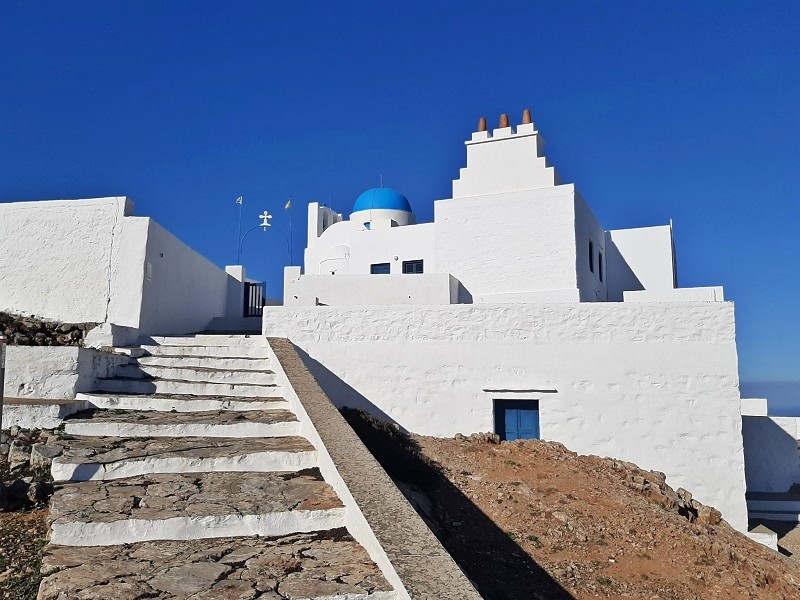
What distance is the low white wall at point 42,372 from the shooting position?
674cm

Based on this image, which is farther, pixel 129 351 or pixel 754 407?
pixel 754 407

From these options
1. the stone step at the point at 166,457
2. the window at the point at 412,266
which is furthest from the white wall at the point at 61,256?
the window at the point at 412,266

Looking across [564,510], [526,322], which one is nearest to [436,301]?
[526,322]

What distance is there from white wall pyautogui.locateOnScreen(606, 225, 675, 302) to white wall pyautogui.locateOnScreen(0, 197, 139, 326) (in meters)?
14.8

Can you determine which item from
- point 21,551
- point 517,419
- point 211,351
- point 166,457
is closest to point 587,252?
point 517,419

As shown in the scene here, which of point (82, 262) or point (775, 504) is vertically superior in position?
point (82, 262)

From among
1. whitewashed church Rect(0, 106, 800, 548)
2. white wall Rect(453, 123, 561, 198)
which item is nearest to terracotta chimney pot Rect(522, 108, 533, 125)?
white wall Rect(453, 123, 561, 198)

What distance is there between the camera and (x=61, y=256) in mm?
11086

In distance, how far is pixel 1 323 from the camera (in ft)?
33.9

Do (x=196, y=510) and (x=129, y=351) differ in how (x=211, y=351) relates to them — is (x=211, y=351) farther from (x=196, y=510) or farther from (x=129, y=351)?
(x=196, y=510)

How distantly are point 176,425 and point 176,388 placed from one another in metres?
1.75

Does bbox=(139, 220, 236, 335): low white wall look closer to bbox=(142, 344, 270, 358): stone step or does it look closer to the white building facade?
bbox=(142, 344, 270, 358): stone step

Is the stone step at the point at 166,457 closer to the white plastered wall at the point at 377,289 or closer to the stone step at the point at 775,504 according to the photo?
the white plastered wall at the point at 377,289

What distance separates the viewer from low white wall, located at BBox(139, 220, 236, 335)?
11.1m
